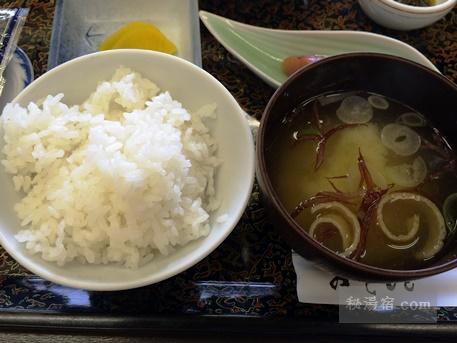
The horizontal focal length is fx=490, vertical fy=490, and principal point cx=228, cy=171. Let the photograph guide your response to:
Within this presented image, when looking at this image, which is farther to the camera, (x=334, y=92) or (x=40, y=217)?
(x=334, y=92)

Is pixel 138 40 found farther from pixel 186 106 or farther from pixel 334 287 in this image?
pixel 334 287

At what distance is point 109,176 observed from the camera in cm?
125

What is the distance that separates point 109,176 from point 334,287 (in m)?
0.67

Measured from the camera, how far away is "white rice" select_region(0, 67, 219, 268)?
125 cm

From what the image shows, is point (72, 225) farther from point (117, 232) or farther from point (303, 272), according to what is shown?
point (303, 272)

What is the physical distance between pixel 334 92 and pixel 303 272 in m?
0.52

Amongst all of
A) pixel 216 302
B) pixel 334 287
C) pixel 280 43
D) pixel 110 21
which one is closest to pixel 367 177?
pixel 334 287

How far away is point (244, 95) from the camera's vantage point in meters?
1.74

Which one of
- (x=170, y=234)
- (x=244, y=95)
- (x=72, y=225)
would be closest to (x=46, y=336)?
(x=72, y=225)

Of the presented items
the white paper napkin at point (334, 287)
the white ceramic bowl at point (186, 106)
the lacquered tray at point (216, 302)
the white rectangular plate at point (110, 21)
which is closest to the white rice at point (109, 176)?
the white ceramic bowl at point (186, 106)

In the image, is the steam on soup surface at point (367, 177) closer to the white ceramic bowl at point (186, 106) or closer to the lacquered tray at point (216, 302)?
the white ceramic bowl at point (186, 106)

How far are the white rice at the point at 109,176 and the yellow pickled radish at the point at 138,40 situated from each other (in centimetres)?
41

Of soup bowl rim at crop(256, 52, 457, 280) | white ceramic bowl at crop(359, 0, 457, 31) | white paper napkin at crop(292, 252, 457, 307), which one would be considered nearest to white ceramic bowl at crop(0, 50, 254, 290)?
soup bowl rim at crop(256, 52, 457, 280)

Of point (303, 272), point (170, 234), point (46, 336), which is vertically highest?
point (170, 234)
